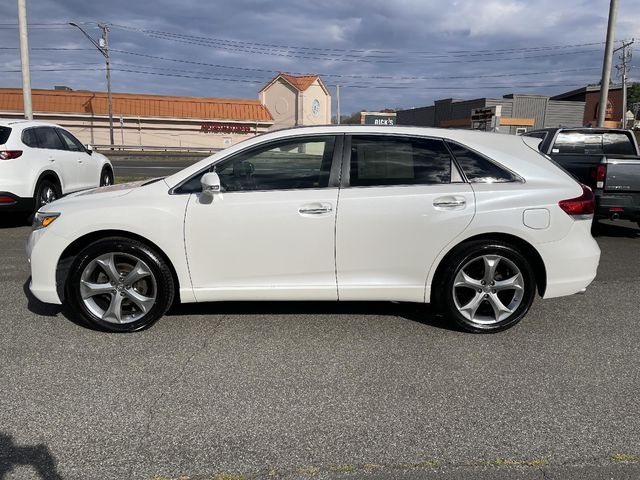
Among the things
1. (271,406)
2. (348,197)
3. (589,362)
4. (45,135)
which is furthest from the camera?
(45,135)

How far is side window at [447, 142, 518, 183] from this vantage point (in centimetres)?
410

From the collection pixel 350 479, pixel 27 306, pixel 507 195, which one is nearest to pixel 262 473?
pixel 350 479

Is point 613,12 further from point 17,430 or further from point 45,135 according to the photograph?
point 17,430

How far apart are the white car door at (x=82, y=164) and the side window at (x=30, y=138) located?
89cm

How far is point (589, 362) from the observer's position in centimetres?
366

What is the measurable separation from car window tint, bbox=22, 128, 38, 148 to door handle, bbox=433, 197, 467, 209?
6.84 meters

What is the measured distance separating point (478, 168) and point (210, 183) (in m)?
2.12

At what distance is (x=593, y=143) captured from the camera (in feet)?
29.0

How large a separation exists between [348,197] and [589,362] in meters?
2.11

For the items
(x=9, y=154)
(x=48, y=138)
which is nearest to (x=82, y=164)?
(x=48, y=138)

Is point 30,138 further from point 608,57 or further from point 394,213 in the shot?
point 608,57

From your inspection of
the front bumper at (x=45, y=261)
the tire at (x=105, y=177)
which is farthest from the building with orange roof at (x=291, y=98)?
the front bumper at (x=45, y=261)

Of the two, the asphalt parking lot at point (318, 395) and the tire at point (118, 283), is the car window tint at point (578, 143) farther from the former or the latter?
the tire at point (118, 283)

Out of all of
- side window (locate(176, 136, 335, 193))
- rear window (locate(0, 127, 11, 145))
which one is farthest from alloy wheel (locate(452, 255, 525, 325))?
rear window (locate(0, 127, 11, 145))
